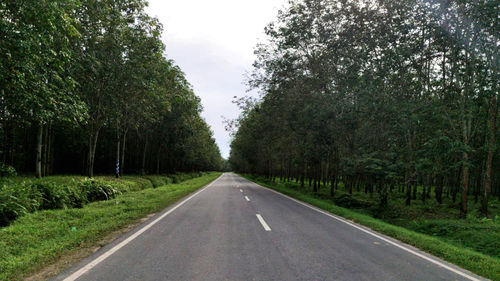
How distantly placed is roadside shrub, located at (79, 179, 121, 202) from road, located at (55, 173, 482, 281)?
6.63 meters

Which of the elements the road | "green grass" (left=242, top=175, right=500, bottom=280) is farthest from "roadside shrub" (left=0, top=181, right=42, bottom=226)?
"green grass" (left=242, top=175, right=500, bottom=280)

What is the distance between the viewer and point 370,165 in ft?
41.6

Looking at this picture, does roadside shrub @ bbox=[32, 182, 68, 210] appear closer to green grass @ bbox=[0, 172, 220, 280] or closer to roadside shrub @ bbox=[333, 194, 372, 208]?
green grass @ bbox=[0, 172, 220, 280]

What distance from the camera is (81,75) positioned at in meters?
15.7

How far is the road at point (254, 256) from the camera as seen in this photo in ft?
14.1

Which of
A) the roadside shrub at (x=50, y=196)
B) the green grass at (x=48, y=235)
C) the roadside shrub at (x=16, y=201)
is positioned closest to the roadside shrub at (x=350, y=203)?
the green grass at (x=48, y=235)

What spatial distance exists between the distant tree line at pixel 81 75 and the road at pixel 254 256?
5625 millimetres

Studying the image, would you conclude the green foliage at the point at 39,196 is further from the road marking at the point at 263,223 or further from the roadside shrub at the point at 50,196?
the road marking at the point at 263,223

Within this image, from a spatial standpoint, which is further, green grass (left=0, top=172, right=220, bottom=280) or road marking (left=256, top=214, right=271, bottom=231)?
road marking (left=256, top=214, right=271, bottom=231)

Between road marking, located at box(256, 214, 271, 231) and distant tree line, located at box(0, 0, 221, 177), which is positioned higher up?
distant tree line, located at box(0, 0, 221, 177)

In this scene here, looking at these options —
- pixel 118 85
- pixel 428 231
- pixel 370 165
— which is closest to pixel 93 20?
pixel 118 85

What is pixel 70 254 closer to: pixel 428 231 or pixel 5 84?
pixel 5 84

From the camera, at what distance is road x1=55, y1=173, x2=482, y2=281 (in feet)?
14.1

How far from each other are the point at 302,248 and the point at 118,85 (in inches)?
644
